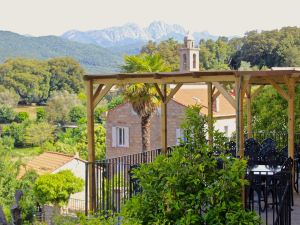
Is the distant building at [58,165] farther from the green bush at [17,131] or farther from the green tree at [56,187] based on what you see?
the green bush at [17,131]

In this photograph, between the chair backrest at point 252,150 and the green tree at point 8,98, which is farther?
the green tree at point 8,98

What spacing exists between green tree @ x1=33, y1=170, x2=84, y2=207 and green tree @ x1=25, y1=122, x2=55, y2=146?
4500cm

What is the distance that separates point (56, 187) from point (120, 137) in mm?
13215

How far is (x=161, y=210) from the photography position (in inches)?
259

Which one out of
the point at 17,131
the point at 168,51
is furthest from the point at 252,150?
the point at 168,51

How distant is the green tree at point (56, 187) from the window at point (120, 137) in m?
11.6

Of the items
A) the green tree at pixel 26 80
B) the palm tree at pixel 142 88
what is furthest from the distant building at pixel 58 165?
the green tree at pixel 26 80

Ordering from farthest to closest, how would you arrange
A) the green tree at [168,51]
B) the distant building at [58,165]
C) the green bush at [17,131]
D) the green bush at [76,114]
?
the green bush at [76,114] < the green tree at [168,51] < the green bush at [17,131] < the distant building at [58,165]

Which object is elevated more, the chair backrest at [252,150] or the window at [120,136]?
the chair backrest at [252,150]

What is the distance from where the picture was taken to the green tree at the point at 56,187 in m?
25.8

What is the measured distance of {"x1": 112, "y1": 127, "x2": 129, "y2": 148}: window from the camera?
38.4 meters

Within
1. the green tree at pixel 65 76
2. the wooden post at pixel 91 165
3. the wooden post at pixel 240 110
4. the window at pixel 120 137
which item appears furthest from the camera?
the green tree at pixel 65 76

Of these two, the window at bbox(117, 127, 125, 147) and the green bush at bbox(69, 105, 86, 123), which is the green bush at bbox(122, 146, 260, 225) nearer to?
the window at bbox(117, 127, 125, 147)

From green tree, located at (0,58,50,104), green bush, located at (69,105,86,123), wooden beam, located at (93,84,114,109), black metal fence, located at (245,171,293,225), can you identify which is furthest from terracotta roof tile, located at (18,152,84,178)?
green tree, located at (0,58,50,104)
